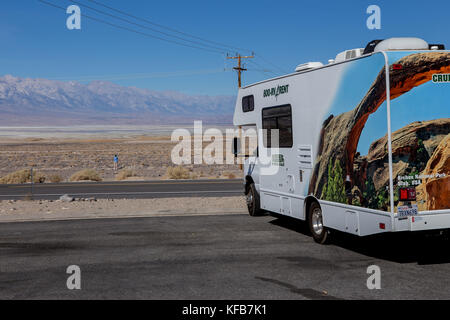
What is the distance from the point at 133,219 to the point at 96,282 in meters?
7.39

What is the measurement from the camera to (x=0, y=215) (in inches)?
663

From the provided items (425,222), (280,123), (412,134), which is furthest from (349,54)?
(425,222)

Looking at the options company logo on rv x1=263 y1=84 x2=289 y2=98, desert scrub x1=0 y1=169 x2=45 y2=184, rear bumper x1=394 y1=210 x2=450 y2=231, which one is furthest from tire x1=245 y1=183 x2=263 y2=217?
desert scrub x1=0 y1=169 x2=45 y2=184

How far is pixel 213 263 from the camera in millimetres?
9523

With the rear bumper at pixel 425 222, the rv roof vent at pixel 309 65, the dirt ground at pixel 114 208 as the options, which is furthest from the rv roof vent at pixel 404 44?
the dirt ground at pixel 114 208

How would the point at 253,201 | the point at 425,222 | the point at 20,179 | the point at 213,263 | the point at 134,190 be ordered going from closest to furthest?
the point at 425,222 → the point at 213,263 → the point at 253,201 → the point at 134,190 → the point at 20,179

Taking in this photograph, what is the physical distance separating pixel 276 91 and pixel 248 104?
179 centimetres

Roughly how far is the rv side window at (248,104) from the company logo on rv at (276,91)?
797 mm

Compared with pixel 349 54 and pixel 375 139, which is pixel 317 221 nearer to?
pixel 375 139

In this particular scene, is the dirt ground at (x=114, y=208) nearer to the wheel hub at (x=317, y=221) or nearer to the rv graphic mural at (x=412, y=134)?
the wheel hub at (x=317, y=221)

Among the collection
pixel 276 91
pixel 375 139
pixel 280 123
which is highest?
pixel 276 91

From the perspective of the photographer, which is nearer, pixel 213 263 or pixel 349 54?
pixel 213 263
